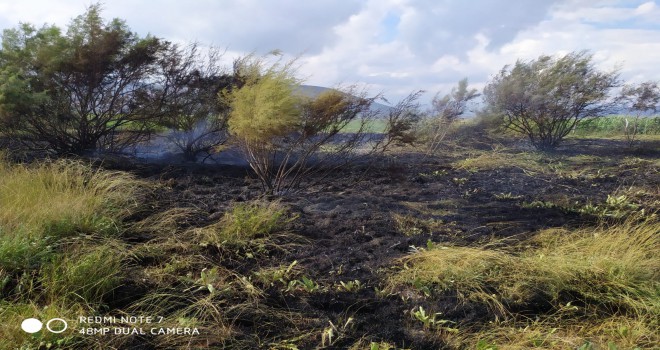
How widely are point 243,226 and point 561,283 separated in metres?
2.45

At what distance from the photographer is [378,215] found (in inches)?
186

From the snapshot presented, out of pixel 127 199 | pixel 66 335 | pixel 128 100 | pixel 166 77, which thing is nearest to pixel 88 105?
pixel 128 100

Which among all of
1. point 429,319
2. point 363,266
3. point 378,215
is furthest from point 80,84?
point 429,319

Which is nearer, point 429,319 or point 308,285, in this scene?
point 429,319

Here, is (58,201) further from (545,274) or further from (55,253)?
(545,274)

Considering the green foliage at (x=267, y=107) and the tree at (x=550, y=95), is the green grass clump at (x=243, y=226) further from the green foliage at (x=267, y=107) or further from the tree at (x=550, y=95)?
the tree at (x=550, y=95)

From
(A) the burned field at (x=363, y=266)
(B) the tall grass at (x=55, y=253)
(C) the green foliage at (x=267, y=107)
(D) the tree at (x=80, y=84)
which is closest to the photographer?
(B) the tall grass at (x=55, y=253)

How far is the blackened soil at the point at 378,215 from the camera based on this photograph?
2.84 m

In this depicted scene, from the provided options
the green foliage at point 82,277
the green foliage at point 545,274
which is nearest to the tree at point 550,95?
the green foliage at point 545,274

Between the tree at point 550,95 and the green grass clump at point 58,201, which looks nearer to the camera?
the green grass clump at point 58,201

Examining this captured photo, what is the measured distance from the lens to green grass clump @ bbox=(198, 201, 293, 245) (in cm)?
387

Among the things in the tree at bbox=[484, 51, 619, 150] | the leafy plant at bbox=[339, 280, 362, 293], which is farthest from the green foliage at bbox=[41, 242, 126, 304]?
the tree at bbox=[484, 51, 619, 150]

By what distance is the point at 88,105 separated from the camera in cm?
714

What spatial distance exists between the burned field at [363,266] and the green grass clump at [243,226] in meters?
0.01
